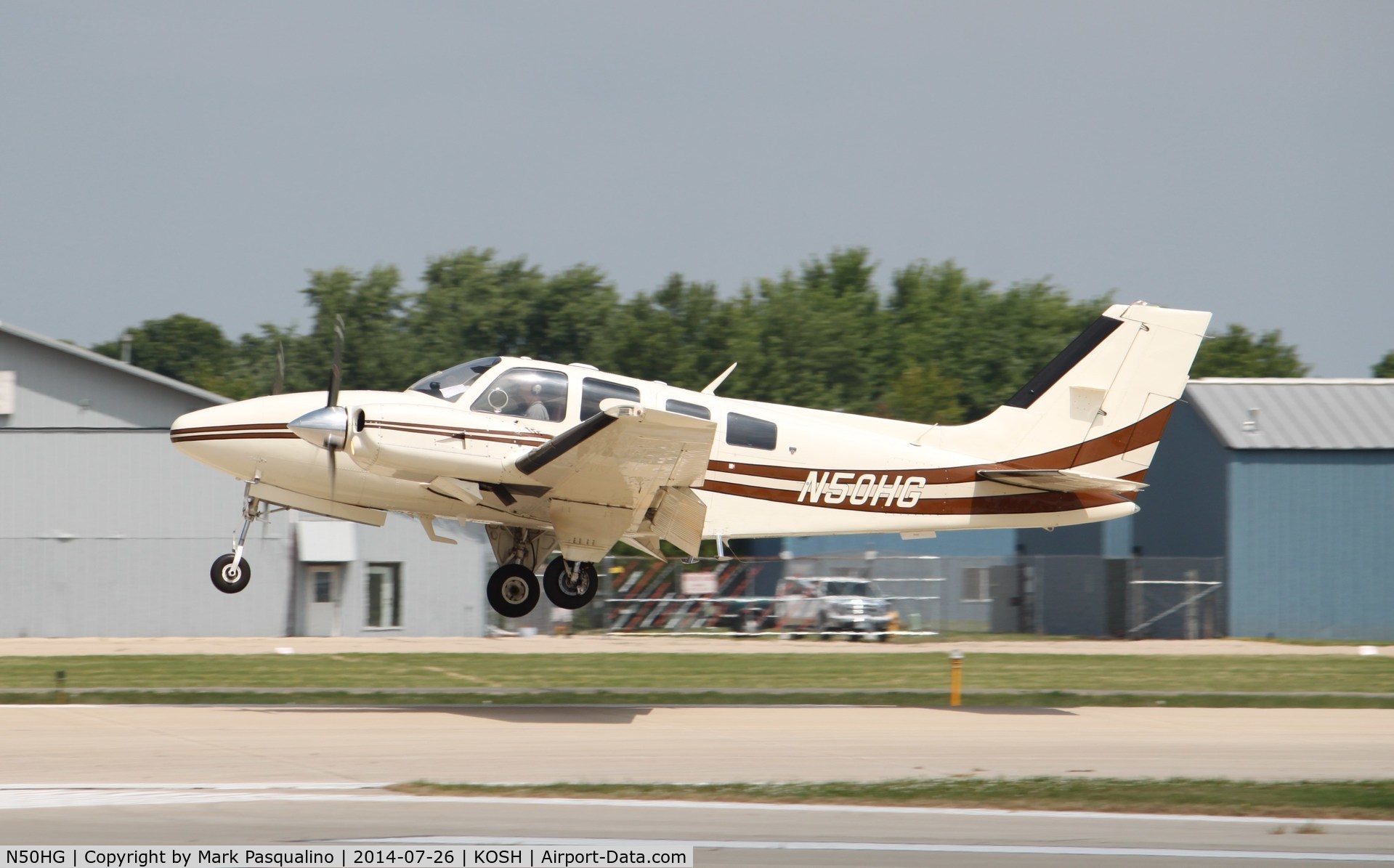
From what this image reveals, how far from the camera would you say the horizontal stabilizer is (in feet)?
61.8

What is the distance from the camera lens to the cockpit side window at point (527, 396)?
17.0 metres

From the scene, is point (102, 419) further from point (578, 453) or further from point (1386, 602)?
point (1386, 602)

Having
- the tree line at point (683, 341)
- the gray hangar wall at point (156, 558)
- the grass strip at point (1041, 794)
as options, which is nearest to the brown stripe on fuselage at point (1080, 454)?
the grass strip at point (1041, 794)

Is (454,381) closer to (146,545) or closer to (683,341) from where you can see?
(146,545)

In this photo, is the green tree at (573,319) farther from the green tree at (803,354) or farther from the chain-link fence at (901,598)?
the chain-link fence at (901,598)

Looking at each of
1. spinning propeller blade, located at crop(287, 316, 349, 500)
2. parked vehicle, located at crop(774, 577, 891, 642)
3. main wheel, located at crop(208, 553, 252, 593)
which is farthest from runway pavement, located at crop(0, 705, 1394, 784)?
parked vehicle, located at crop(774, 577, 891, 642)

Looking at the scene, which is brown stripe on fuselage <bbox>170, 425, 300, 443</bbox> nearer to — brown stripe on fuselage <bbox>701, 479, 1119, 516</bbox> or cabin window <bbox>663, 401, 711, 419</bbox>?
cabin window <bbox>663, 401, 711, 419</bbox>

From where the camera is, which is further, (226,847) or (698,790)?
(698,790)

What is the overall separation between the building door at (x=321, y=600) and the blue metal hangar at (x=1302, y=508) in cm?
2369

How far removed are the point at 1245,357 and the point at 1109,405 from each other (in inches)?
2433

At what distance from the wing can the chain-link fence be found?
15216 mm

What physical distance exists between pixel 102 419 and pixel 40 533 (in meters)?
3.55

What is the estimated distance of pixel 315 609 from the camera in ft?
118

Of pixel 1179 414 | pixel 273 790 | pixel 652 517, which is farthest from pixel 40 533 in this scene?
pixel 1179 414
